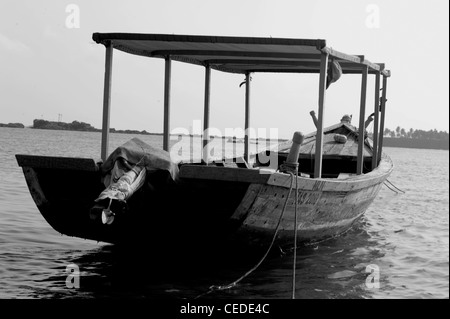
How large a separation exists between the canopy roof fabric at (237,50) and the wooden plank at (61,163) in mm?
1635

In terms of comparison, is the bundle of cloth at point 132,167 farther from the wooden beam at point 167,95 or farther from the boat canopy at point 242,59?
the wooden beam at point 167,95

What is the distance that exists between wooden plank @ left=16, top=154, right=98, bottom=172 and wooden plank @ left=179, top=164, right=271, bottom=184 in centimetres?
119

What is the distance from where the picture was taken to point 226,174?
805 centimetres

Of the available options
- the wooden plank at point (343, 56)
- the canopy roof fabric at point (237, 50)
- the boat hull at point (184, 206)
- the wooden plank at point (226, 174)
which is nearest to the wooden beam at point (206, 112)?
the canopy roof fabric at point (237, 50)

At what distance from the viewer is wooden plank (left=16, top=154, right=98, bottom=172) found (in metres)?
8.50

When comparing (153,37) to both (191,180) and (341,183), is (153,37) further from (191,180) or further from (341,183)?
(341,183)

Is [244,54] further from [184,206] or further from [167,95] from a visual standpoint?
[184,206]

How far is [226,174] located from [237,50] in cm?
233

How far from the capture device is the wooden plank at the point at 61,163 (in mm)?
8500

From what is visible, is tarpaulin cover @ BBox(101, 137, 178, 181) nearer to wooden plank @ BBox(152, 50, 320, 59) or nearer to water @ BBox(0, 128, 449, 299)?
water @ BBox(0, 128, 449, 299)

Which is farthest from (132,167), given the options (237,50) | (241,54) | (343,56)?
(343,56)

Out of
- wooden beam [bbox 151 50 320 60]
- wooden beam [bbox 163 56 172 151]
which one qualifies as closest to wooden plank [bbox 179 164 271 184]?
wooden beam [bbox 151 50 320 60]
